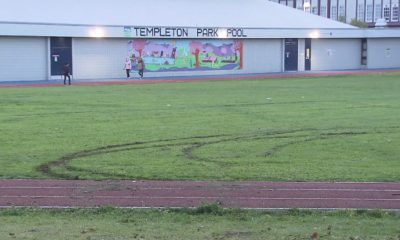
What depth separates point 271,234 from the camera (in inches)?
313

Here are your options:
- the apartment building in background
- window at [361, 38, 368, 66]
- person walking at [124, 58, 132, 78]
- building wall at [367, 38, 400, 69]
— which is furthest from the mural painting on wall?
the apartment building in background

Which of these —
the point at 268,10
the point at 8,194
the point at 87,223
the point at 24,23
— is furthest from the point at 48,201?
the point at 268,10

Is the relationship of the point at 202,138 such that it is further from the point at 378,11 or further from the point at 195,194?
the point at 378,11

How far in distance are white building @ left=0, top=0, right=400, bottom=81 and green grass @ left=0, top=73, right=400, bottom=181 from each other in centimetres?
2017

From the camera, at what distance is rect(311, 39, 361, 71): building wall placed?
6875cm

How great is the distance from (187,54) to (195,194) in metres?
49.5

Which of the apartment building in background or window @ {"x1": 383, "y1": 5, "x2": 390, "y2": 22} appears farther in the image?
window @ {"x1": 383, "y1": 5, "x2": 390, "y2": 22}

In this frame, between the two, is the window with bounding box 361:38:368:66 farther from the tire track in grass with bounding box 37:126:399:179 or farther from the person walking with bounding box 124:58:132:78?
the tire track in grass with bounding box 37:126:399:179

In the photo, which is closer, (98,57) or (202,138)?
(202,138)

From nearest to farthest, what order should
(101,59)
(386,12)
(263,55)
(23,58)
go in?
(23,58), (101,59), (263,55), (386,12)

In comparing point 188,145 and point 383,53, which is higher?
point 383,53

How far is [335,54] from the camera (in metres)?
70.0

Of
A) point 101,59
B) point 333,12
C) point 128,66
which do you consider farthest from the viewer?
point 333,12

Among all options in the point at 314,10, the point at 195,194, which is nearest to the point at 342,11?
the point at 314,10
